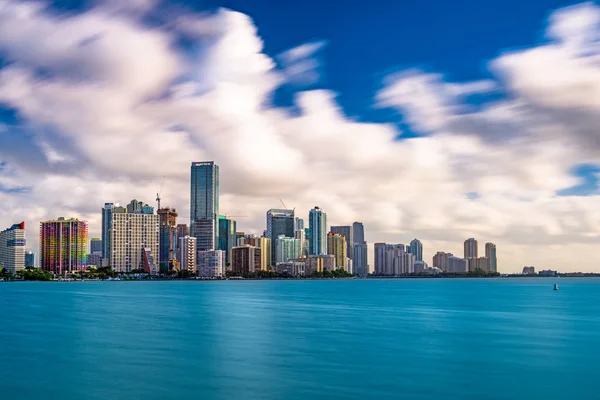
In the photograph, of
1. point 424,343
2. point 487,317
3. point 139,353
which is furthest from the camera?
point 487,317

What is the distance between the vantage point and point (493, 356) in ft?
168

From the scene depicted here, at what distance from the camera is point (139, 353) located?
168 feet

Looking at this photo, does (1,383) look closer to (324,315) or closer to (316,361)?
(316,361)

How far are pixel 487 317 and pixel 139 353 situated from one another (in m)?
58.3

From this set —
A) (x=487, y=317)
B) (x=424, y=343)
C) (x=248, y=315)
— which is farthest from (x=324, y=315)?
(x=424, y=343)

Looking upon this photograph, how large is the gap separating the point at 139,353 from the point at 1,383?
13.0m

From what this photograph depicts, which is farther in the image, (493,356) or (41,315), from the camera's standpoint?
(41,315)

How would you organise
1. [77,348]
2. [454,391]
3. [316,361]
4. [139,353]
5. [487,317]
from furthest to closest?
[487,317] < [77,348] < [139,353] < [316,361] < [454,391]

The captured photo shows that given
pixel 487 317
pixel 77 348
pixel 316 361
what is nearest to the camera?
pixel 316 361

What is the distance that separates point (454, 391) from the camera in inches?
1486

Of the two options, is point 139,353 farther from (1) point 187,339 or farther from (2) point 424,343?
(2) point 424,343

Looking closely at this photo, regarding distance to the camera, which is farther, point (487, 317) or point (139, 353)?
point (487, 317)

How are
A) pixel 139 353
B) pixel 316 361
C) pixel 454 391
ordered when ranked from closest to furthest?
pixel 454 391
pixel 316 361
pixel 139 353

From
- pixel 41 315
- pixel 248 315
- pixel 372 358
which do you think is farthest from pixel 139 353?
pixel 41 315
